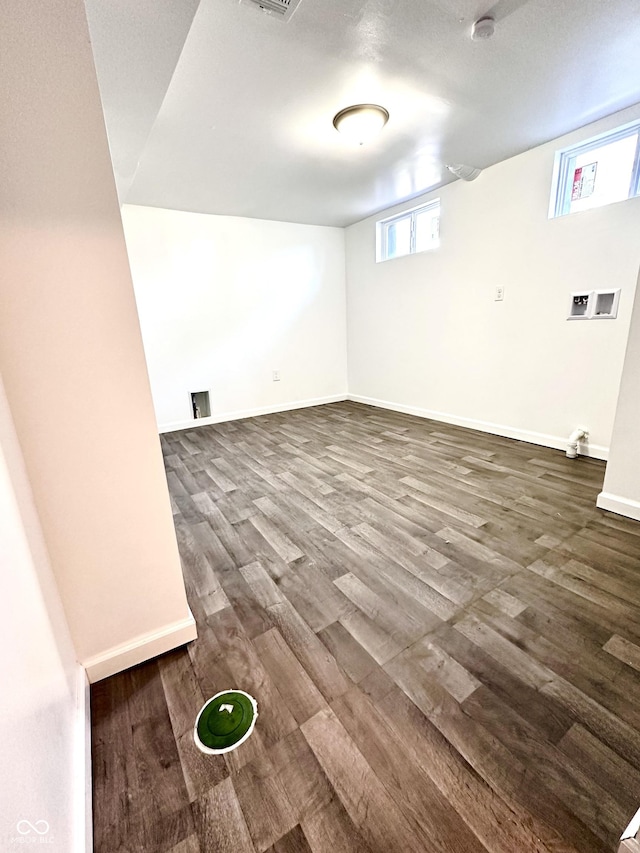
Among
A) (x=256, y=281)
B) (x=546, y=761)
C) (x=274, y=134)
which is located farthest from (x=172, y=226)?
(x=546, y=761)

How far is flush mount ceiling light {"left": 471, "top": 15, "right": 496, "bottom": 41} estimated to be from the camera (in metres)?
1.57

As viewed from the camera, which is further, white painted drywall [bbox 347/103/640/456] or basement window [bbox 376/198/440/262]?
basement window [bbox 376/198/440/262]

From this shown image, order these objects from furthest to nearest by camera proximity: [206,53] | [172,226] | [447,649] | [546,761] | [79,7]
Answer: [172,226] < [206,53] < [447,649] < [546,761] < [79,7]

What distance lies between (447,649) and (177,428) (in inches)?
152

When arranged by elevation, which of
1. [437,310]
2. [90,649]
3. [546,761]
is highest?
[437,310]

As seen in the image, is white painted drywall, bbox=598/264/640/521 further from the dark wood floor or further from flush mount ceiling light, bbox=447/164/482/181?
flush mount ceiling light, bbox=447/164/482/181

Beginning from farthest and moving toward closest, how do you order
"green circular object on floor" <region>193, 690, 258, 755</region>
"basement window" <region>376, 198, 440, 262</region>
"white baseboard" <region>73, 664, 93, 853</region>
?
1. "basement window" <region>376, 198, 440, 262</region>
2. "green circular object on floor" <region>193, 690, 258, 755</region>
3. "white baseboard" <region>73, 664, 93, 853</region>

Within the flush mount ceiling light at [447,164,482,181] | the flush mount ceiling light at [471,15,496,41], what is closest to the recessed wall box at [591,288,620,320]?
the flush mount ceiling light at [447,164,482,181]

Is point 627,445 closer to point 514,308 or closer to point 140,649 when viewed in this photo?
point 514,308

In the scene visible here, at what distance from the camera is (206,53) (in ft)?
5.61

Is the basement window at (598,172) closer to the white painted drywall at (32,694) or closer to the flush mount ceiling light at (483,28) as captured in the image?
the flush mount ceiling light at (483,28)

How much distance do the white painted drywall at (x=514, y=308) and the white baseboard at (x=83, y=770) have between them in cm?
357

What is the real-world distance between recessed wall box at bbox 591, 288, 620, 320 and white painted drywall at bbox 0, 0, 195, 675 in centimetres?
325

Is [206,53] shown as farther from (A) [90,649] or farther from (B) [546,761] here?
(B) [546,761]
